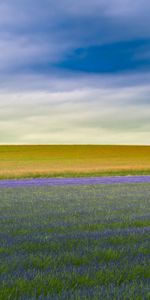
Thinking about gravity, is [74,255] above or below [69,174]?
above

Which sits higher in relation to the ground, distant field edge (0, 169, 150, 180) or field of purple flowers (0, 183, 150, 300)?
field of purple flowers (0, 183, 150, 300)

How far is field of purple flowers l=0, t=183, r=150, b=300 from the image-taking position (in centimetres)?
663

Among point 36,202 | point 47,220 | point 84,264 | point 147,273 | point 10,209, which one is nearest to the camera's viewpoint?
point 147,273

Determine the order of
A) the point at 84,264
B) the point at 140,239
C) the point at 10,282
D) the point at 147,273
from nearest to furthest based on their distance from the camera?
the point at 10,282
the point at 147,273
the point at 84,264
the point at 140,239

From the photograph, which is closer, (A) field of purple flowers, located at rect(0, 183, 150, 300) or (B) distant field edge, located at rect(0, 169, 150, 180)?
(A) field of purple flowers, located at rect(0, 183, 150, 300)

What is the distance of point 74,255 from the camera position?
28.6 feet

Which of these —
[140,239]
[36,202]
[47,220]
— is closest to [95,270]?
[140,239]

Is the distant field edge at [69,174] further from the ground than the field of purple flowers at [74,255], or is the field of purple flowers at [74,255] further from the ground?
the field of purple flowers at [74,255]

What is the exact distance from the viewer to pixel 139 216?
14.5 meters

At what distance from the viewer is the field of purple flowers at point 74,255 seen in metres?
6.63

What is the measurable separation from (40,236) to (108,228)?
2176 millimetres

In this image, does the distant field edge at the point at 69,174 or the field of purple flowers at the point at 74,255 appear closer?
the field of purple flowers at the point at 74,255

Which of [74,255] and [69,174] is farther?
[69,174]

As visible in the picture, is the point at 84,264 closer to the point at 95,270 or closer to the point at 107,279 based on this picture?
the point at 95,270
